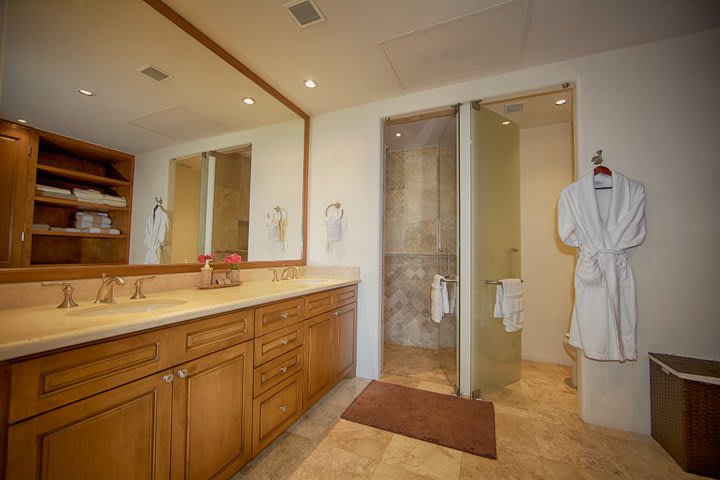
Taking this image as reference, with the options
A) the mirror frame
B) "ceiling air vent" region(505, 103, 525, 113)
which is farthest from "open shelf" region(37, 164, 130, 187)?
"ceiling air vent" region(505, 103, 525, 113)

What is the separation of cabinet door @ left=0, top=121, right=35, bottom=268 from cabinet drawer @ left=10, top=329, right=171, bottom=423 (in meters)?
0.65

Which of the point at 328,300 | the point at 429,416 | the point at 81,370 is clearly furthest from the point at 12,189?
the point at 429,416

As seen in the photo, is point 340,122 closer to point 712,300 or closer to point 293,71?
point 293,71

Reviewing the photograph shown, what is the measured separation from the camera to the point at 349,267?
97.3 inches

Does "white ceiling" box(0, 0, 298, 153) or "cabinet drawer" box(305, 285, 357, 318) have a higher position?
"white ceiling" box(0, 0, 298, 153)

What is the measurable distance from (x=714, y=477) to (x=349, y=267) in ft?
7.74

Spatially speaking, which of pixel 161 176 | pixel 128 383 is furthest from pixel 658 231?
pixel 161 176

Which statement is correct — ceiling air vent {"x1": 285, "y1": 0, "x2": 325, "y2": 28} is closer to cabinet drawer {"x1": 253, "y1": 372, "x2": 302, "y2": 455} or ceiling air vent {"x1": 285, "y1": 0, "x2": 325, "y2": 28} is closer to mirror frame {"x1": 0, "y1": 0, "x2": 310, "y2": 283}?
mirror frame {"x1": 0, "y1": 0, "x2": 310, "y2": 283}

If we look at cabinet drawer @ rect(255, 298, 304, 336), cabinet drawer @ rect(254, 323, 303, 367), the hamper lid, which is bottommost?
the hamper lid

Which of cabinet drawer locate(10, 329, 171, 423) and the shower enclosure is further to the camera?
the shower enclosure

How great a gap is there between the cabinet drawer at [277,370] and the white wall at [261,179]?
88 cm

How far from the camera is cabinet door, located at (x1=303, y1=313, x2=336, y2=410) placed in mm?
1733

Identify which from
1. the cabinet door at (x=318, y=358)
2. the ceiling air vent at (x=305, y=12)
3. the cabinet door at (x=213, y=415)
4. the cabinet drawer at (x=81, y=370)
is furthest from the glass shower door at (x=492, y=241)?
the cabinet drawer at (x=81, y=370)

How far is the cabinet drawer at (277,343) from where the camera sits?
1362 millimetres
